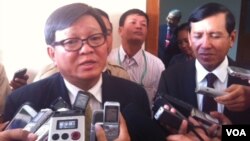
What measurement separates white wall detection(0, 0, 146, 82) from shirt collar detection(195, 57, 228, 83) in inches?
8.8

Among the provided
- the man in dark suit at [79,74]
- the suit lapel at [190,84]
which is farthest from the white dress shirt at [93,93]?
the suit lapel at [190,84]

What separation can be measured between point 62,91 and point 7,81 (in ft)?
0.56

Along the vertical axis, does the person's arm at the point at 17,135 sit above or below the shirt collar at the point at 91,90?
below

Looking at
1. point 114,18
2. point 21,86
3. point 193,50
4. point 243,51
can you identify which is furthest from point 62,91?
point 243,51

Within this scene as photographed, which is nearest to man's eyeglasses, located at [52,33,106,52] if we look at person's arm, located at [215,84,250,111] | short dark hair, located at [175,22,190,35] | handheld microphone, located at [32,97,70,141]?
handheld microphone, located at [32,97,70,141]

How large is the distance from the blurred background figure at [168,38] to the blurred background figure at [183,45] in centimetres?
1

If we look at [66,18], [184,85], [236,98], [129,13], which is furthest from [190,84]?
[66,18]

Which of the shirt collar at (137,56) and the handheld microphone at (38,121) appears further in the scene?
the shirt collar at (137,56)

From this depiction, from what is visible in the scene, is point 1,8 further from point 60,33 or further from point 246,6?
point 246,6

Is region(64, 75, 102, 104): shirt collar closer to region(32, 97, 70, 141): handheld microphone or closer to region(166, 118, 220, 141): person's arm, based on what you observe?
region(32, 97, 70, 141): handheld microphone

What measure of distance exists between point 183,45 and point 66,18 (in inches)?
11.8

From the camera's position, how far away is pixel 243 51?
70cm

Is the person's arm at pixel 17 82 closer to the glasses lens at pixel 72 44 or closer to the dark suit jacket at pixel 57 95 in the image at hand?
the dark suit jacket at pixel 57 95

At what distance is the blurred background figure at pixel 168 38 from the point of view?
2.36 feet
